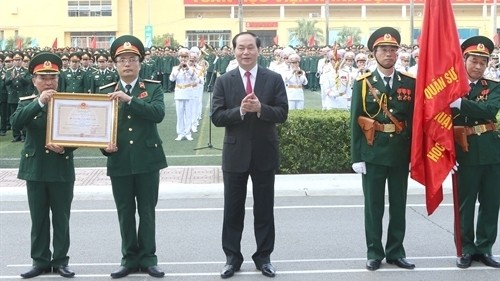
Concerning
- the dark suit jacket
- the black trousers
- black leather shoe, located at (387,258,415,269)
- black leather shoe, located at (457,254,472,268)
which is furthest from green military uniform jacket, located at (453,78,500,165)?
the black trousers

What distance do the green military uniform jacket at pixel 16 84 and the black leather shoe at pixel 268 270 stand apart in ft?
44.4

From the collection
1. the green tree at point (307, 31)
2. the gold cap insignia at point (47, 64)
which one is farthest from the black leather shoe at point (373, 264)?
the green tree at point (307, 31)

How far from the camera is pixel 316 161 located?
12602 millimetres

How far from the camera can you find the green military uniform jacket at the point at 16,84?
19.1 m

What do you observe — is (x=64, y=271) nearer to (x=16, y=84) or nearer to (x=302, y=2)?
(x=16, y=84)

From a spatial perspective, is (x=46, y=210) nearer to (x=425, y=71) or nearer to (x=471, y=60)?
(x=425, y=71)

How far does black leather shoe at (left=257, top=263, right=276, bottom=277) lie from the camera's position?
6.91 m

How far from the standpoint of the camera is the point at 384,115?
6.97m

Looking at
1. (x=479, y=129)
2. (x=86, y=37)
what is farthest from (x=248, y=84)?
(x=86, y=37)

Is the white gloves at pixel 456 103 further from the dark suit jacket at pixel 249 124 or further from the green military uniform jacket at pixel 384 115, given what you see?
the dark suit jacket at pixel 249 124

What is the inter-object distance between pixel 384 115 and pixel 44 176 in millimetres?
3007

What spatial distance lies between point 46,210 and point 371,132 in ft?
9.65

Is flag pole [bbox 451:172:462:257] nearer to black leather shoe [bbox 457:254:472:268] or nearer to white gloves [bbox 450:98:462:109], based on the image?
black leather shoe [bbox 457:254:472:268]

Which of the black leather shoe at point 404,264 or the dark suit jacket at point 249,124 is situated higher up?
the dark suit jacket at point 249,124
